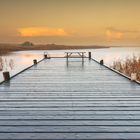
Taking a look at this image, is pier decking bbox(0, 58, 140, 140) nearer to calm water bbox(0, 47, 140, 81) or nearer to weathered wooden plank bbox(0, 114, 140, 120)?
weathered wooden plank bbox(0, 114, 140, 120)

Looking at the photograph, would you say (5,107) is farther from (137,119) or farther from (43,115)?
(137,119)

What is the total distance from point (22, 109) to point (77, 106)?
88cm

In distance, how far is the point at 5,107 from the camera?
5207mm

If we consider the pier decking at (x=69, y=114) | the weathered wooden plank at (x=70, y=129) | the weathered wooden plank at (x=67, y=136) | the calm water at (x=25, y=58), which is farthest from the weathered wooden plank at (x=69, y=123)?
the calm water at (x=25, y=58)

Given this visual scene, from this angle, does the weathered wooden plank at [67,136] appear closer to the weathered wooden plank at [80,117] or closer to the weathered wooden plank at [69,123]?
the weathered wooden plank at [69,123]

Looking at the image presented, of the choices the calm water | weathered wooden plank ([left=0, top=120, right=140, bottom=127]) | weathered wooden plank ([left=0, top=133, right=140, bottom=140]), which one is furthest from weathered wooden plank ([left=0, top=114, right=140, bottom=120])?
the calm water

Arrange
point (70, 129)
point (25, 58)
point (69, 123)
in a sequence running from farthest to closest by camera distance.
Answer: point (25, 58)
point (69, 123)
point (70, 129)

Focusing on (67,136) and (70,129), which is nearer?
(67,136)

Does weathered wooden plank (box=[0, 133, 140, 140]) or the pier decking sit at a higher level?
the pier decking

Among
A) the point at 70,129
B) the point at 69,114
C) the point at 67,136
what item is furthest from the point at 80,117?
the point at 67,136

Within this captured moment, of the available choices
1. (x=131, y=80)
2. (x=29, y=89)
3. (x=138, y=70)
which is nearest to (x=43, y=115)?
(x=29, y=89)

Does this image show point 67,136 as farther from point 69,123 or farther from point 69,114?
point 69,114

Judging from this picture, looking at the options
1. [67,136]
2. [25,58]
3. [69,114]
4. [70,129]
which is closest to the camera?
[67,136]

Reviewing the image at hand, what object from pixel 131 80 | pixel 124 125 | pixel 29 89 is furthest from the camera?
pixel 131 80
